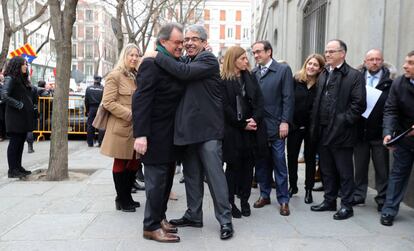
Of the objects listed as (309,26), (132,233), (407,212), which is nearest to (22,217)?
(132,233)

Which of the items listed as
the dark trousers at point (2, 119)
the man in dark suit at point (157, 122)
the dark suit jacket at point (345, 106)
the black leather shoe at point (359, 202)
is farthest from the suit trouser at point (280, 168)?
the dark trousers at point (2, 119)

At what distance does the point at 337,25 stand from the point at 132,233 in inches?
259

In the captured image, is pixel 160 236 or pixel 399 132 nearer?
pixel 160 236

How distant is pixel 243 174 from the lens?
5328 millimetres

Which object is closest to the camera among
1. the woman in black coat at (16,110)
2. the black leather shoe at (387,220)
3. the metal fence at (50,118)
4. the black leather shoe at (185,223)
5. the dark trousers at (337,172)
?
the black leather shoe at (185,223)

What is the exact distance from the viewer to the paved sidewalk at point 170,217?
4.27 metres

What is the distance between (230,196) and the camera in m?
5.13

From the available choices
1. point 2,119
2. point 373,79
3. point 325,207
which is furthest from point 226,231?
point 2,119

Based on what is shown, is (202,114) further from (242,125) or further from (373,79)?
(373,79)

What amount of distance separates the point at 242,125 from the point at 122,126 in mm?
1443

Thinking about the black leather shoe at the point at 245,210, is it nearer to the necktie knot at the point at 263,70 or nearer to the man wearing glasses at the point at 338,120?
the man wearing glasses at the point at 338,120

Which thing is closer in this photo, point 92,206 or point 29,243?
point 29,243

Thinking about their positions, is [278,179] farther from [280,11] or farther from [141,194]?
[280,11]

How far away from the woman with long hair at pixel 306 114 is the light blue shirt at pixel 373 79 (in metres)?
0.61
